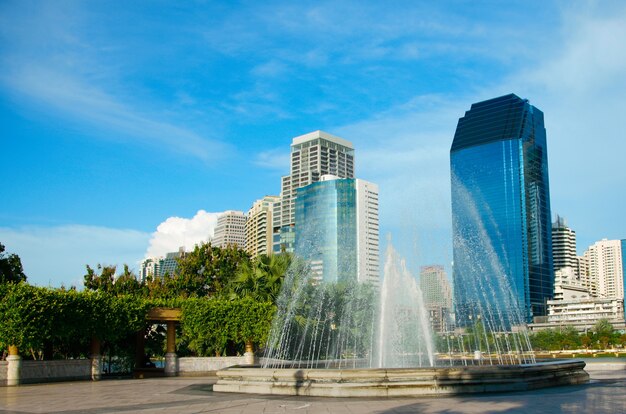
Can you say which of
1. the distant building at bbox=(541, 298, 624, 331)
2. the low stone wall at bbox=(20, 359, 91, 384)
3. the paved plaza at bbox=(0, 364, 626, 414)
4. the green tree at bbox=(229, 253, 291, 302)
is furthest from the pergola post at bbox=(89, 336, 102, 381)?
the distant building at bbox=(541, 298, 624, 331)

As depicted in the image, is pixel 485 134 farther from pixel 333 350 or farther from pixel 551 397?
pixel 551 397

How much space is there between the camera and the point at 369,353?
2983cm

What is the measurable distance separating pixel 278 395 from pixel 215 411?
11.9 ft

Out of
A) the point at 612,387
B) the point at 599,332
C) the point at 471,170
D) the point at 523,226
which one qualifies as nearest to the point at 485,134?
the point at 471,170

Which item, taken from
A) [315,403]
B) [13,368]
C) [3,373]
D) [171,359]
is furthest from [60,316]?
[315,403]

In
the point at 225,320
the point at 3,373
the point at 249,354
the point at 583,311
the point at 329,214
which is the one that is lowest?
the point at 583,311

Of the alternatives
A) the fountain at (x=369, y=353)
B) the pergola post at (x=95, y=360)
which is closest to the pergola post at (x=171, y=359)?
the pergola post at (x=95, y=360)

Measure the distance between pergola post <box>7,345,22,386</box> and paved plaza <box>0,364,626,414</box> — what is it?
5453 mm

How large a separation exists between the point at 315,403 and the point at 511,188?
174873 millimetres

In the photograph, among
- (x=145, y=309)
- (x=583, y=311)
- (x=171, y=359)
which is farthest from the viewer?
(x=583, y=311)

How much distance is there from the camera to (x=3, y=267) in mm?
43938

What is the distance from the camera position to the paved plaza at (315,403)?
1376 cm

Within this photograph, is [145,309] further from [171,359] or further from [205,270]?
[205,270]

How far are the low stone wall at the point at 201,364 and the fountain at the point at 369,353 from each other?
223cm
